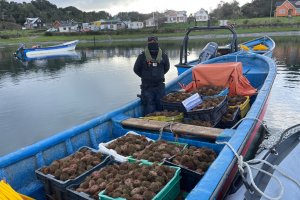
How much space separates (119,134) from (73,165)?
5.82 ft

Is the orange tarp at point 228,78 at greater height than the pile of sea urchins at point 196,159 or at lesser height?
greater

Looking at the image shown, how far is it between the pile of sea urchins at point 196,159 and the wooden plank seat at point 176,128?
369mm

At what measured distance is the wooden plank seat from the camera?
4.50 meters

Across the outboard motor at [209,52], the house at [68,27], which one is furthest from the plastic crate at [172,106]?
the house at [68,27]

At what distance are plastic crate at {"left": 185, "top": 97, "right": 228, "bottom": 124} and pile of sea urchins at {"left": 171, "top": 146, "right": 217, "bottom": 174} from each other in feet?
4.07

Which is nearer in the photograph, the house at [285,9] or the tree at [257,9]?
the house at [285,9]

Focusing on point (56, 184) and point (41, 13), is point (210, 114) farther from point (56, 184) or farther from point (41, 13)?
point (41, 13)

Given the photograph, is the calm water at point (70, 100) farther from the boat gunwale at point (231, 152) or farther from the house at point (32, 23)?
the house at point (32, 23)

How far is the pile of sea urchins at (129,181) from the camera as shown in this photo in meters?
3.10

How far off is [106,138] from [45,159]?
1391 mm

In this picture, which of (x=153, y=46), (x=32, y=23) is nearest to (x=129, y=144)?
(x=153, y=46)

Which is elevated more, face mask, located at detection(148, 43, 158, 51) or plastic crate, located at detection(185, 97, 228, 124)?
face mask, located at detection(148, 43, 158, 51)

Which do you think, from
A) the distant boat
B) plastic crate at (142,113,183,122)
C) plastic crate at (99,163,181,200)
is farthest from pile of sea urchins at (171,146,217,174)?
the distant boat

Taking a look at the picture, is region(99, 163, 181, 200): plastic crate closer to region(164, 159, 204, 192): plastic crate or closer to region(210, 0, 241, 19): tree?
region(164, 159, 204, 192): plastic crate
